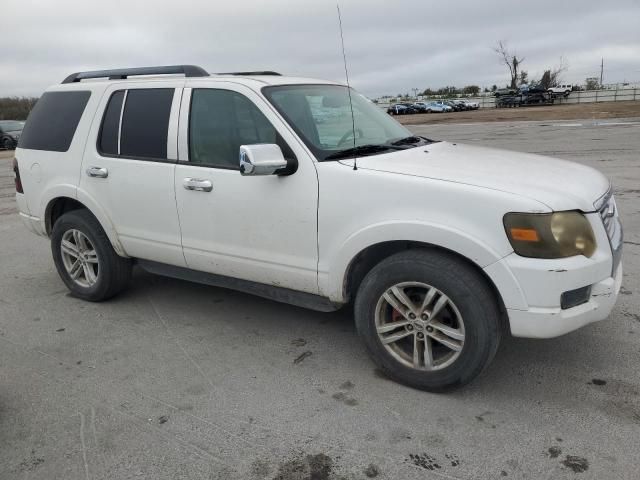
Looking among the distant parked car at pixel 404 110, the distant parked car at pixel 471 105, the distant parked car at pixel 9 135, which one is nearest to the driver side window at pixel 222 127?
the distant parked car at pixel 9 135

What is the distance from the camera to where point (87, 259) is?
16.1 feet

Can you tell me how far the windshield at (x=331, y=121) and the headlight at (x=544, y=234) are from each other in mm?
1170

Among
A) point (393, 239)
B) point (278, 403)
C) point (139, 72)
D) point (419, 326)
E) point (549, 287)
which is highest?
point (139, 72)

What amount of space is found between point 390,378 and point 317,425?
636mm

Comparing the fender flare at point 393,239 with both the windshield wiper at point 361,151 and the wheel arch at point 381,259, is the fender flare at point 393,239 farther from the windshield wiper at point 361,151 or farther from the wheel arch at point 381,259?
the windshield wiper at point 361,151

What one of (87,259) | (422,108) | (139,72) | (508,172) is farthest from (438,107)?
(508,172)

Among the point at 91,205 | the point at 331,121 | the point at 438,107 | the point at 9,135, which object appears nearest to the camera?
the point at 331,121

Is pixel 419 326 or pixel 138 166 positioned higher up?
pixel 138 166

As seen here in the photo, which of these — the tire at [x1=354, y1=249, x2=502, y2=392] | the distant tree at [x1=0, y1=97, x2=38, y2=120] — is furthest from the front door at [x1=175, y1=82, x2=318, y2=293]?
the distant tree at [x1=0, y1=97, x2=38, y2=120]

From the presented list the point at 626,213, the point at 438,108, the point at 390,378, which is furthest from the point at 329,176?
the point at 438,108

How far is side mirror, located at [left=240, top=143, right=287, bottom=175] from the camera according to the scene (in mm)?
3283

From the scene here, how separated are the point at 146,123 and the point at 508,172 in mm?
2670

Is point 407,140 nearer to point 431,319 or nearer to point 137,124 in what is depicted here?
point 431,319

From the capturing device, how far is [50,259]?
6414 mm
